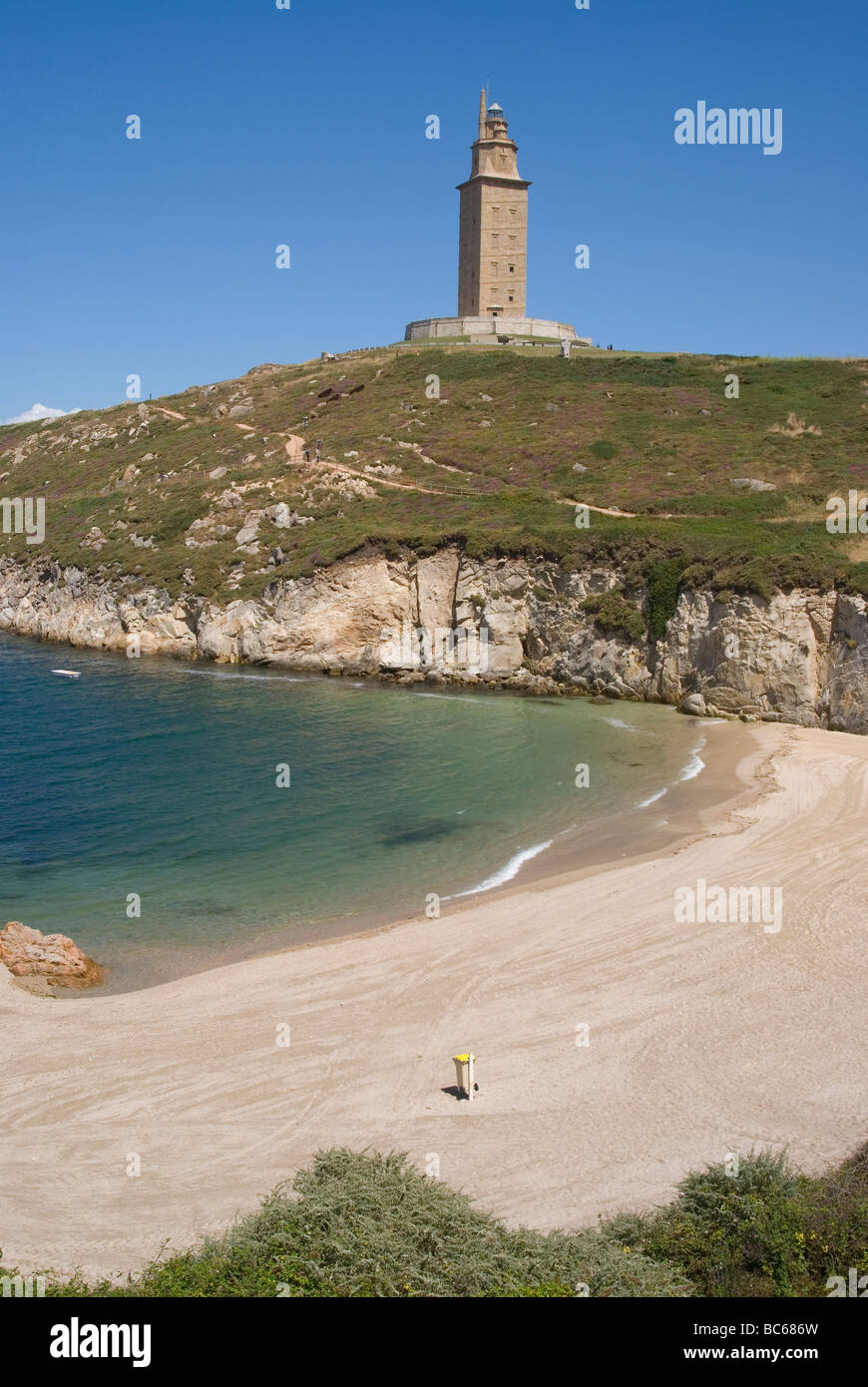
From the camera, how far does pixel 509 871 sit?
24.9 m

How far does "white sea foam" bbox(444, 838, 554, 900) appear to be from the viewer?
23.6 metres

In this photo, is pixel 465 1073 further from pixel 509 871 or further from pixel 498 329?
pixel 498 329

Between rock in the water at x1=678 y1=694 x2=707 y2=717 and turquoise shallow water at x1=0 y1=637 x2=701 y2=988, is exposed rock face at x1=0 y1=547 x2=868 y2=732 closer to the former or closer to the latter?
rock in the water at x1=678 y1=694 x2=707 y2=717

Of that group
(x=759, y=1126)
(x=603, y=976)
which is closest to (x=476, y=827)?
(x=603, y=976)

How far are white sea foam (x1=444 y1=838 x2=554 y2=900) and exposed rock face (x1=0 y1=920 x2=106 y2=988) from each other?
8.00m

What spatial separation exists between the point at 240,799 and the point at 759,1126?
2013 centimetres

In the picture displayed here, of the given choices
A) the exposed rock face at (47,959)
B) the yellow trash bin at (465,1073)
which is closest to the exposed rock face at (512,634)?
the yellow trash bin at (465,1073)

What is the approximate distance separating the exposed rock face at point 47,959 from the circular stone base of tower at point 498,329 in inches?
3387

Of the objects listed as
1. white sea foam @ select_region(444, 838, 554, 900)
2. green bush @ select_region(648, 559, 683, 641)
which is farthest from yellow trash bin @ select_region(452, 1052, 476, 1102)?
green bush @ select_region(648, 559, 683, 641)

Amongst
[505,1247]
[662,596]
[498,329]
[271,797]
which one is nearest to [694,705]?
[662,596]

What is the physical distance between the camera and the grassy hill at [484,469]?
5128cm

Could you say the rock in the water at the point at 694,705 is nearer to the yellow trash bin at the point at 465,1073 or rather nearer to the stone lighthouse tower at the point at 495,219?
the yellow trash bin at the point at 465,1073

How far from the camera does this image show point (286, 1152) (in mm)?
13219
